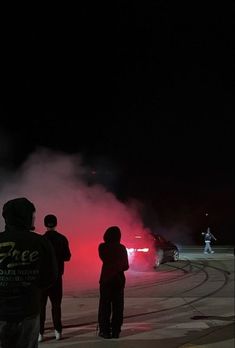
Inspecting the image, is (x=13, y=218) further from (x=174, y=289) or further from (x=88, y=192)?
(x=88, y=192)

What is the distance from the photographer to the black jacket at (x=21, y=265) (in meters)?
4.12

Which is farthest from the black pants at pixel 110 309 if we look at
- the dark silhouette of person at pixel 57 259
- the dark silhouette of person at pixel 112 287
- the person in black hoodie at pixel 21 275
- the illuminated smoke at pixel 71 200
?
the illuminated smoke at pixel 71 200

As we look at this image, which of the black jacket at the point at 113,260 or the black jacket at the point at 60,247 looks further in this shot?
the black jacket at the point at 113,260

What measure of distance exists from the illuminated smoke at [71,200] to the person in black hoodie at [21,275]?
13.9 meters

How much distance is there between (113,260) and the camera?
26.2 ft

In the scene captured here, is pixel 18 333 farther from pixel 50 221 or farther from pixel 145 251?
pixel 145 251

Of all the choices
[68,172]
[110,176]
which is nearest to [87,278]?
[68,172]

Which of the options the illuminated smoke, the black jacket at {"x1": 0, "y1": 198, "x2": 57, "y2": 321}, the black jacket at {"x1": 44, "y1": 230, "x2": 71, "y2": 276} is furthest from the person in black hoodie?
the illuminated smoke

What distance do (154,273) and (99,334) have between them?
945 cm

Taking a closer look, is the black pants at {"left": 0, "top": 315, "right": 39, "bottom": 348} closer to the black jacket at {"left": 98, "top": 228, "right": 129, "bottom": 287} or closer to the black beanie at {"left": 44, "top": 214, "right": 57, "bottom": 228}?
the black beanie at {"left": 44, "top": 214, "right": 57, "bottom": 228}

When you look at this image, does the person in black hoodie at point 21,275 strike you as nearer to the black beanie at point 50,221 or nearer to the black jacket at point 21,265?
the black jacket at point 21,265

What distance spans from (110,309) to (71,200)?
37.3ft

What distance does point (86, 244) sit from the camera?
63.4 feet

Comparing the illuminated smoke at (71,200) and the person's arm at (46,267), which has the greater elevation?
the illuminated smoke at (71,200)
